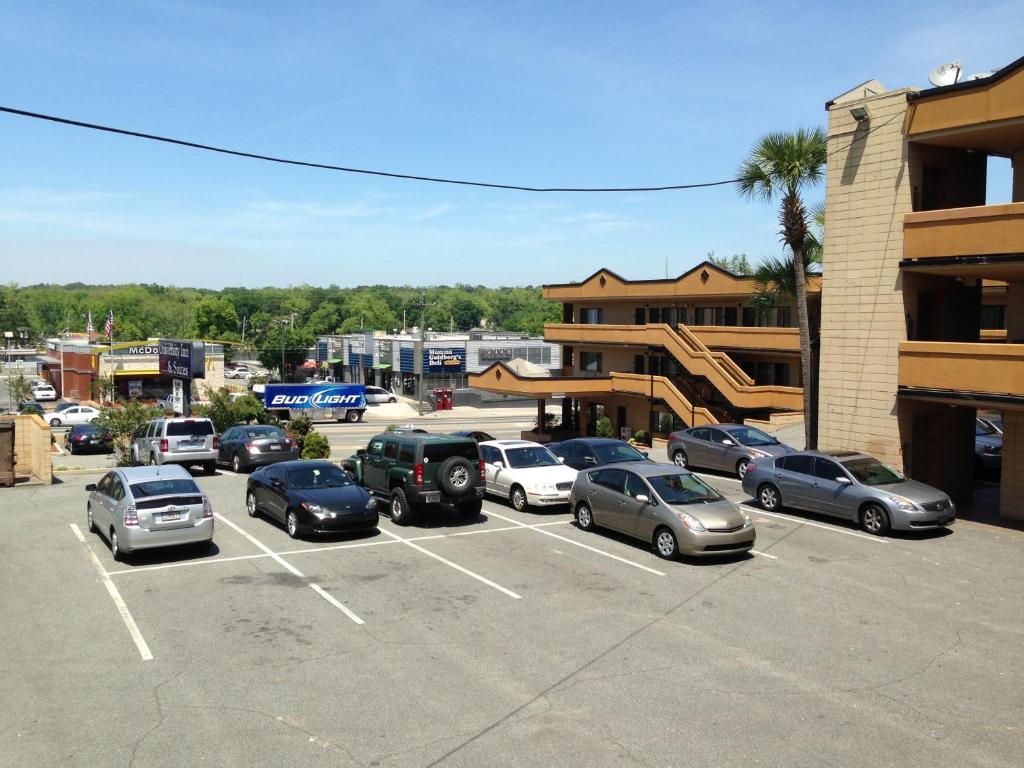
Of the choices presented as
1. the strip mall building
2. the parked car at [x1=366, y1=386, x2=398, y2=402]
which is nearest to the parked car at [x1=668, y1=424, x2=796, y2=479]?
the strip mall building

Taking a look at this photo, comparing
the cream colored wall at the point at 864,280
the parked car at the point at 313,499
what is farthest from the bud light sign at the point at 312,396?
the cream colored wall at the point at 864,280

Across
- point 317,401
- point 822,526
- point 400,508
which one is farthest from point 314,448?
point 317,401

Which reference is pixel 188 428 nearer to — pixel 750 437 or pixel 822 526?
pixel 750 437

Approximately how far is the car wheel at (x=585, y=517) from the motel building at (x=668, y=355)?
640 inches

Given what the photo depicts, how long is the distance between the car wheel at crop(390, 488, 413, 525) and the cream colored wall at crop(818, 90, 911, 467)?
1137cm

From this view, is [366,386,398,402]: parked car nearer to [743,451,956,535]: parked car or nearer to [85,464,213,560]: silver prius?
[743,451,956,535]: parked car

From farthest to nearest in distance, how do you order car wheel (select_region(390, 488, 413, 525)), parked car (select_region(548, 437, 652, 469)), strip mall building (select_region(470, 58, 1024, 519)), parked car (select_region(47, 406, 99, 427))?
1. parked car (select_region(47, 406, 99, 427))
2. parked car (select_region(548, 437, 652, 469))
3. strip mall building (select_region(470, 58, 1024, 519))
4. car wheel (select_region(390, 488, 413, 525))

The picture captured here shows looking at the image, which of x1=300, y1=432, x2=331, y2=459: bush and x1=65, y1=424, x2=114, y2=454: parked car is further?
x1=65, y1=424, x2=114, y2=454: parked car

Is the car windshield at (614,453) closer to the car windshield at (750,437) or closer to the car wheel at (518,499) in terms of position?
the car wheel at (518,499)

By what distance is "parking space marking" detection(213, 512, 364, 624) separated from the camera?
12172mm

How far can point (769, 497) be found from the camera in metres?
19.4

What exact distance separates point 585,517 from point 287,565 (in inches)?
237

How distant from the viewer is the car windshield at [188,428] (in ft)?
86.8

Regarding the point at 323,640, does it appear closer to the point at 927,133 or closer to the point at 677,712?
the point at 677,712
